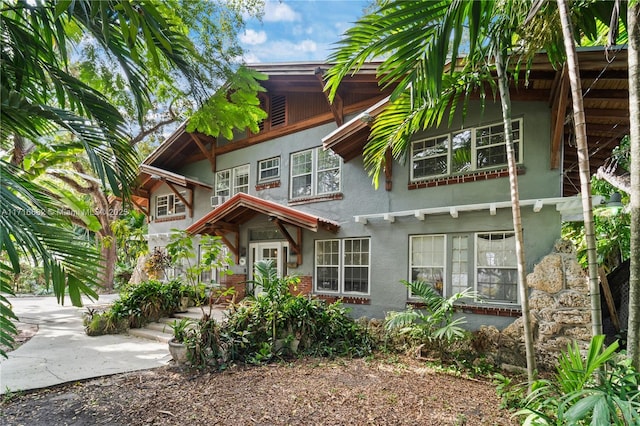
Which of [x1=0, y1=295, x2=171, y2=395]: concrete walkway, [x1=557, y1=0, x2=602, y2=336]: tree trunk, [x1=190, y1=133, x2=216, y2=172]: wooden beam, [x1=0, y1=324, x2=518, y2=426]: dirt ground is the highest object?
[x1=190, y1=133, x2=216, y2=172]: wooden beam

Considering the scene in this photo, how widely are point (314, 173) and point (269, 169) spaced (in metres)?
1.89

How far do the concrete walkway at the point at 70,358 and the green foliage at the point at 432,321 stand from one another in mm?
4709

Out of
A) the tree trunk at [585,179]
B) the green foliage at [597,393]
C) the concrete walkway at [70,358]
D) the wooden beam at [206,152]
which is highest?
the wooden beam at [206,152]

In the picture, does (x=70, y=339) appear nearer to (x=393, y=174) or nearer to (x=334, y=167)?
(x=334, y=167)

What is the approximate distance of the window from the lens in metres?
10.9

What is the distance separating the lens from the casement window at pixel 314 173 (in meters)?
9.53

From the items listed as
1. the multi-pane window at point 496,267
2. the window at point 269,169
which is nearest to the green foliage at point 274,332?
the multi-pane window at point 496,267

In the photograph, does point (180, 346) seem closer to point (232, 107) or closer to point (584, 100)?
point (232, 107)

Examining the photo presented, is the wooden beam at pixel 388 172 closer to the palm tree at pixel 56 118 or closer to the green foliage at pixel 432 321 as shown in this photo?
the green foliage at pixel 432 321

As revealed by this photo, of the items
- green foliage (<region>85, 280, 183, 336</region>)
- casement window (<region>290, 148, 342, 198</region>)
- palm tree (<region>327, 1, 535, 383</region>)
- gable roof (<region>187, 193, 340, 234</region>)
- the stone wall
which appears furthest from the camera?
casement window (<region>290, 148, 342, 198</region>)

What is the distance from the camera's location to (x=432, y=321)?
6605 mm

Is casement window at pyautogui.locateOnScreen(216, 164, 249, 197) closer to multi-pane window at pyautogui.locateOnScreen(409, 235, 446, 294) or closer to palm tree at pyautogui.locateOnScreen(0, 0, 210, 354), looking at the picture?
multi-pane window at pyautogui.locateOnScreen(409, 235, 446, 294)

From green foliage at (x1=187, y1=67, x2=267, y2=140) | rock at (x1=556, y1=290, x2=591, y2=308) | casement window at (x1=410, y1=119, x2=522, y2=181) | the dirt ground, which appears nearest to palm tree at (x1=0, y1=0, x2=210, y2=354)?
green foliage at (x1=187, y1=67, x2=267, y2=140)

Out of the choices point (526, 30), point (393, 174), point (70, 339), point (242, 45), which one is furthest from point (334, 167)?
point (70, 339)
